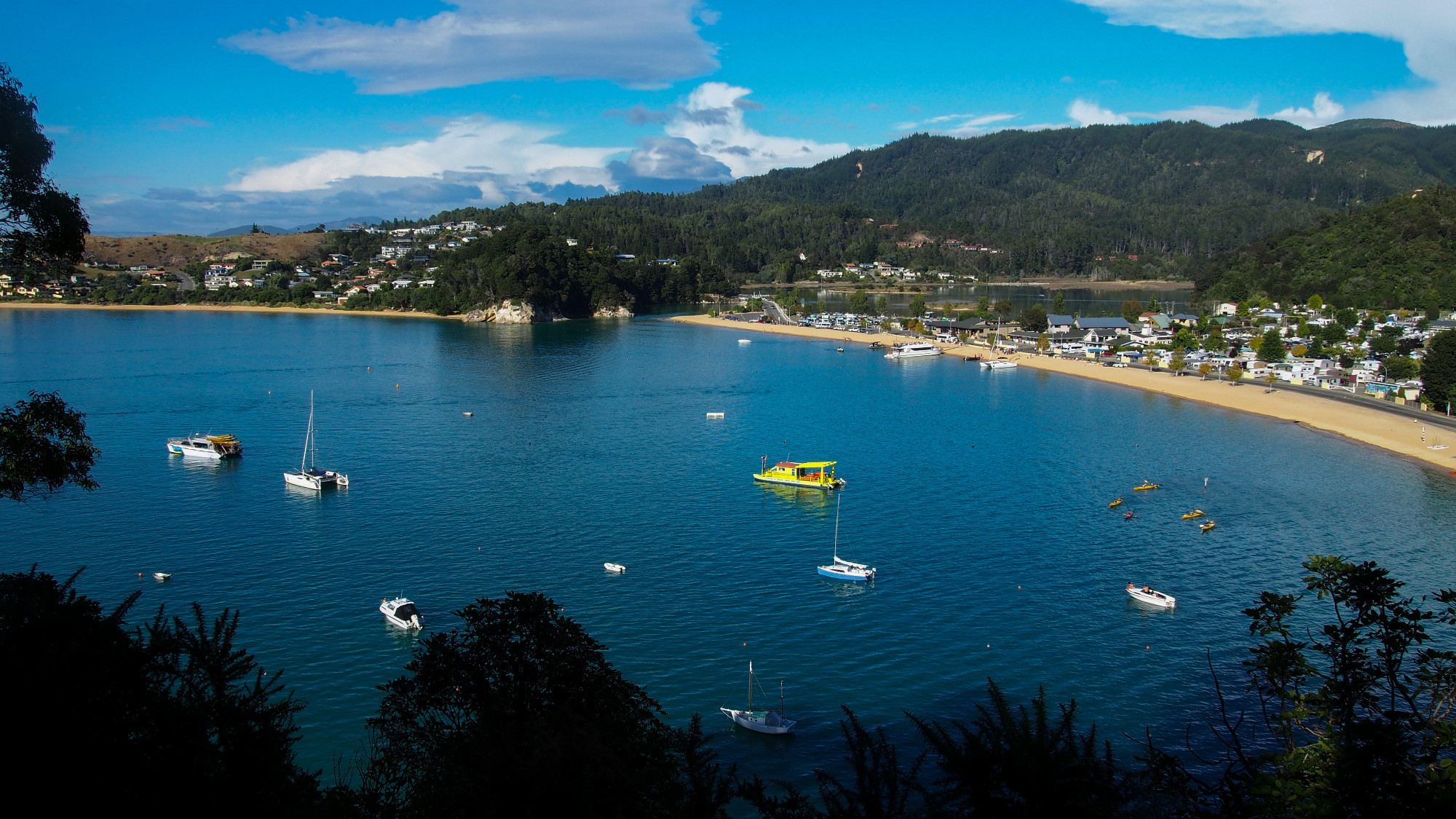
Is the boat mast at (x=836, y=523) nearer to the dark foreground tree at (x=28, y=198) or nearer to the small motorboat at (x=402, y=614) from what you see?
the small motorboat at (x=402, y=614)

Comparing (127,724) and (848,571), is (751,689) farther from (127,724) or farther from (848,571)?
(127,724)

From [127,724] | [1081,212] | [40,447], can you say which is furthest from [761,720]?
[1081,212]

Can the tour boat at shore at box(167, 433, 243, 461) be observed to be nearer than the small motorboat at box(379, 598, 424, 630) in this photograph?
No

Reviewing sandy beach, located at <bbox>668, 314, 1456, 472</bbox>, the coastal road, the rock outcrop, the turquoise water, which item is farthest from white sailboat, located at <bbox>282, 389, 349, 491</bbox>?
the coastal road

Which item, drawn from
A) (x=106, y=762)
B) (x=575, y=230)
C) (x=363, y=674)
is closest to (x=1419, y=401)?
(x=363, y=674)

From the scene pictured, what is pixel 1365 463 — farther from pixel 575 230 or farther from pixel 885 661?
pixel 575 230

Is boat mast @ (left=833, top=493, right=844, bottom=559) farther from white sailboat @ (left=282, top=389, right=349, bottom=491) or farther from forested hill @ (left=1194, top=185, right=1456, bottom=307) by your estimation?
forested hill @ (left=1194, top=185, right=1456, bottom=307)

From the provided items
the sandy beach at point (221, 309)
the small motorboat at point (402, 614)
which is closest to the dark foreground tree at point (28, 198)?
the small motorboat at point (402, 614)
